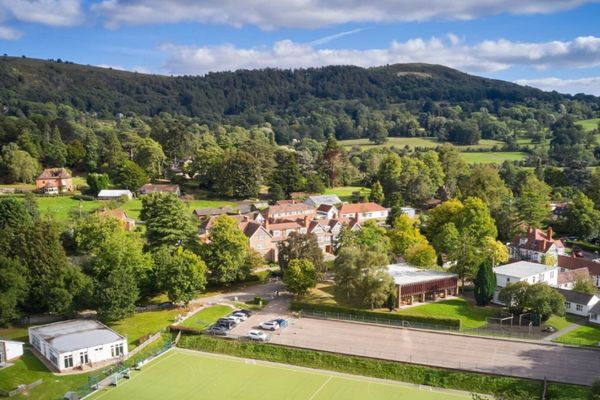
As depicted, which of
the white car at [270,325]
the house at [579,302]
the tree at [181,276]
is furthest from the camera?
the tree at [181,276]

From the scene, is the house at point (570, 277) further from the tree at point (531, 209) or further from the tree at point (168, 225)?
the tree at point (168, 225)

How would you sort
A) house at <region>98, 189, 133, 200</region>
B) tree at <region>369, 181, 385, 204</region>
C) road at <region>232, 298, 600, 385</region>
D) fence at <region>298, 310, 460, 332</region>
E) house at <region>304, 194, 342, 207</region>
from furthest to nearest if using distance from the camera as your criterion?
tree at <region>369, 181, 385, 204</region>, house at <region>304, 194, 342, 207</region>, house at <region>98, 189, 133, 200</region>, fence at <region>298, 310, 460, 332</region>, road at <region>232, 298, 600, 385</region>

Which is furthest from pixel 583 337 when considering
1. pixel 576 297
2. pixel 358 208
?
pixel 358 208

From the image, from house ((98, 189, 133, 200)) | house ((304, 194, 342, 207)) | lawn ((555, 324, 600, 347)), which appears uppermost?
house ((98, 189, 133, 200))

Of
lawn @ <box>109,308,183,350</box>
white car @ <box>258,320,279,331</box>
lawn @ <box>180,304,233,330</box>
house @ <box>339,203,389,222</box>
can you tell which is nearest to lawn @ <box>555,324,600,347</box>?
white car @ <box>258,320,279,331</box>

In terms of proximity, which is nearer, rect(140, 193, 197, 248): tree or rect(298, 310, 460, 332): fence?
rect(298, 310, 460, 332): fence

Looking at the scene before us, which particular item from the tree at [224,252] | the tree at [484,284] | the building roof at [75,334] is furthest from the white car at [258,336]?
the tree at [484,284]

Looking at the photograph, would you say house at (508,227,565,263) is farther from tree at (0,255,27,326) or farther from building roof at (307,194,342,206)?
tree at (0,255,27,326)

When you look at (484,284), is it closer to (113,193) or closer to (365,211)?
(365,211)
